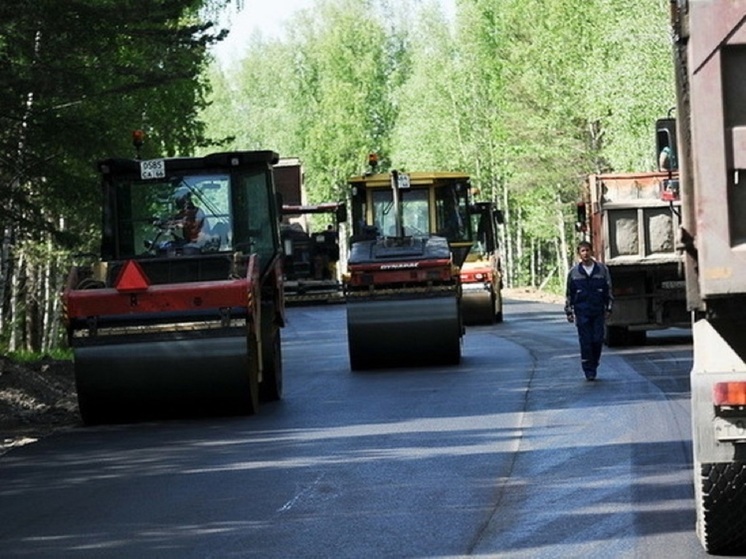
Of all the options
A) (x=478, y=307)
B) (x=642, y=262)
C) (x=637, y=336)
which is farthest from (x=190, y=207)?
(x=478, y=307)

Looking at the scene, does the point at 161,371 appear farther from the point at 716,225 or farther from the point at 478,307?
the point at 478,307

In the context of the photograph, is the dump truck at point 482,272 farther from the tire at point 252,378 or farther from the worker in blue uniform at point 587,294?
the tire at point 252,378

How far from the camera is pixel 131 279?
18.8m

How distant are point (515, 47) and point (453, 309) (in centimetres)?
4389

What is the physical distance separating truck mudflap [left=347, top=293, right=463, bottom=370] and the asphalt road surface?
220 centimetres

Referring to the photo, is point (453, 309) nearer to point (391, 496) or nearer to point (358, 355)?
point (358, 355)

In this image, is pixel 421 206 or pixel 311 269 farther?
pixel 311 269

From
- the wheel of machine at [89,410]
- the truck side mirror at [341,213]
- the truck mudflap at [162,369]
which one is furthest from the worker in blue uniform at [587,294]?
the truck side mirror at [341,213]

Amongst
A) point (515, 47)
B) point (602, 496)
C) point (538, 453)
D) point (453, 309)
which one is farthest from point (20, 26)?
point (515, 47)

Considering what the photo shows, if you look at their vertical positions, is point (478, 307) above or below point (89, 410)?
below

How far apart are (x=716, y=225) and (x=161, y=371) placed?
34.9 feet

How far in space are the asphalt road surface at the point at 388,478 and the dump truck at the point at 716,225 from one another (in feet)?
3.67

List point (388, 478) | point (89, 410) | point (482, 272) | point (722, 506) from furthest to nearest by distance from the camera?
1. point (482, 272)
2. point (89, 410)
3. point (388, 478)
4. point (722, 506)

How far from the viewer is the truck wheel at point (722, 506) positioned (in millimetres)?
9195
